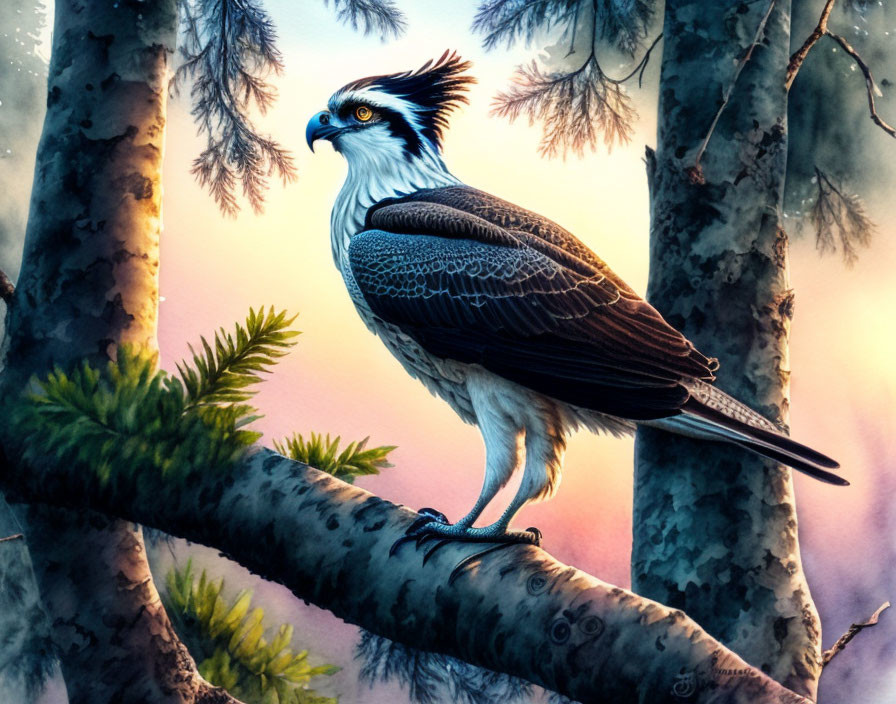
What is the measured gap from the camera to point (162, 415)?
133 centimetres

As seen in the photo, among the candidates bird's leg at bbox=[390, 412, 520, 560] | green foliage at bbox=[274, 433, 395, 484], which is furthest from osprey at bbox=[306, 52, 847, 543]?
green foliage at bbox=[274, 433, 395, 484]

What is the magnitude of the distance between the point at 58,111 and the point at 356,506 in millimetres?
875

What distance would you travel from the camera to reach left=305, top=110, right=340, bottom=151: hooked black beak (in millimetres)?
1686

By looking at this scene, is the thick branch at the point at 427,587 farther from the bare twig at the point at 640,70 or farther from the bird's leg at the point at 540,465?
the bare twig at the point at 640,70

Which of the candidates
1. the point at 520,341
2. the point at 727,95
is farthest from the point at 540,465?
the point at 727,95

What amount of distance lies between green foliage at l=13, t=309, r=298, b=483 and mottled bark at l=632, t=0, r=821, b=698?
64 centimetres

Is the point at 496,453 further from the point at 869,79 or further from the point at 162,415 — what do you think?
the point at 869,79

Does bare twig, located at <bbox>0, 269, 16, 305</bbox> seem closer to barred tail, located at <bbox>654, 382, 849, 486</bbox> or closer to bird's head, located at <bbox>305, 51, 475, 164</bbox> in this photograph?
bird's head, located at <bbox>305, 51, 475, 164</bbox>

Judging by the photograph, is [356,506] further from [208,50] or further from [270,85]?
[208,50]

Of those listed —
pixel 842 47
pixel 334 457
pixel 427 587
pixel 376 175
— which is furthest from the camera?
pixel 842 47

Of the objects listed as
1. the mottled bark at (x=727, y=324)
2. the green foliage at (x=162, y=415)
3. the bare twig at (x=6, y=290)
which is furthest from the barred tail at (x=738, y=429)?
the bare twig at (x=6, y=290)

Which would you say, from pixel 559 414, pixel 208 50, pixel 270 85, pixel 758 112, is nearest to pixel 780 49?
pixel 758 112

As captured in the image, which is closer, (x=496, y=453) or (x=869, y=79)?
(x=496, y=453)

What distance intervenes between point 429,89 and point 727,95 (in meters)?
0.53
